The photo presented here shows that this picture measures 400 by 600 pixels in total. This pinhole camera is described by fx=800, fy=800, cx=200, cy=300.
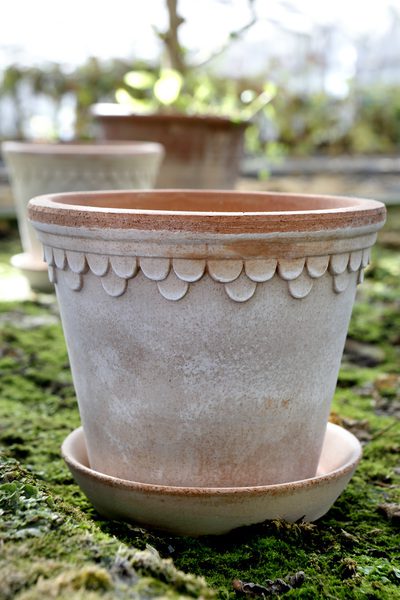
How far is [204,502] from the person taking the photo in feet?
5.62

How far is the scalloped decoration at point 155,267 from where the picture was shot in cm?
161

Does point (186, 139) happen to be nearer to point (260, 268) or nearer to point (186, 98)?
point (186, 98)

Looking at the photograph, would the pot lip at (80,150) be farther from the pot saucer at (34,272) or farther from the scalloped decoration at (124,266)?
the scalloped decoration at (124,266)

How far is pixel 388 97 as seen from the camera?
9.81m

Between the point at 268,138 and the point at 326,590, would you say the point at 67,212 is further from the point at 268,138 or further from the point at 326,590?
the point at 268,138

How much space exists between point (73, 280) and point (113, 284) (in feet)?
0.43

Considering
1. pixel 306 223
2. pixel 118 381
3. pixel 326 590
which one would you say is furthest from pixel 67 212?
pixel 326 590

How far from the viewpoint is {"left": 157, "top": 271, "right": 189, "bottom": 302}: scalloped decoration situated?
5.32 ft

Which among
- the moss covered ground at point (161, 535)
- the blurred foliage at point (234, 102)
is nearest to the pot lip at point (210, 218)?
the moss covered ground at point (161, 535)

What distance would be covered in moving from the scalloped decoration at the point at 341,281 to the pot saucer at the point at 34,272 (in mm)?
3008

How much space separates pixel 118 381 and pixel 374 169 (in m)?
8.32

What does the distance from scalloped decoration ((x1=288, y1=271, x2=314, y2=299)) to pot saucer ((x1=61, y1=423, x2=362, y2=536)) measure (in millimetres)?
422

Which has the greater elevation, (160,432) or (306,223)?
(306,223)

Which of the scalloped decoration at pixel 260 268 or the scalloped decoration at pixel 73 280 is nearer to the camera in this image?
the scalloped decoration at pixel 260 268
